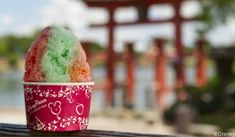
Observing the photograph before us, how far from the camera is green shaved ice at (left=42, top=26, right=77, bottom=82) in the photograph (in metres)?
0.95

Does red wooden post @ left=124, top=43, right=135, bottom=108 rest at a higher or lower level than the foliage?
lower

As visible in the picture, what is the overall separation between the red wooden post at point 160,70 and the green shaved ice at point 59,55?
32.3ft

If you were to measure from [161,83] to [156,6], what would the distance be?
1.86m

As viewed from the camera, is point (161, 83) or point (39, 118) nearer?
point (39, 118)

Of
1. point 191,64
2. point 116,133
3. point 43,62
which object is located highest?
point 43,62

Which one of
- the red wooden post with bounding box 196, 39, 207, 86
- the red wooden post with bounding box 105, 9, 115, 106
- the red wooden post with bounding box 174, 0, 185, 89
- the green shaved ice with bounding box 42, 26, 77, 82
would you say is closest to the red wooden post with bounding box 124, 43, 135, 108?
the red wooden post with bounding box 105, 9, 115, 106

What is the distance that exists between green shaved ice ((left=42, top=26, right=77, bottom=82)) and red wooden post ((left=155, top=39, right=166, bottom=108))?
9.84 meters

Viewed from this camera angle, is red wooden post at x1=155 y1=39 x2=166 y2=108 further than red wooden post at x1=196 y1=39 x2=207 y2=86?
No

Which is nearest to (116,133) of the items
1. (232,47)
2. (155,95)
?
(232,47)

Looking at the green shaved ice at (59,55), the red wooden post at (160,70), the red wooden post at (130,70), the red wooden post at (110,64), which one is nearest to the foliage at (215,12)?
the red wooden post at (160,70)

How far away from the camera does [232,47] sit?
7.66 metres

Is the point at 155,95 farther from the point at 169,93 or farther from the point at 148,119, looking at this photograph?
the point at 148,119

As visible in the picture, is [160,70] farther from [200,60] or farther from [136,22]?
[136,22]

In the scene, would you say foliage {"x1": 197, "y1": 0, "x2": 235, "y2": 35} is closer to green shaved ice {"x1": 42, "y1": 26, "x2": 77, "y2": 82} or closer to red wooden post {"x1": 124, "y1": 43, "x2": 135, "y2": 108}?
red wooden post {"x1": 124, "y1": 43, "x2": 135, "y2": 108}
